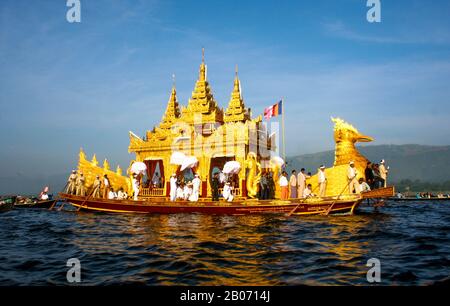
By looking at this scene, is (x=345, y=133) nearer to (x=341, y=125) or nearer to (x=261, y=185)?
(x=341, y=125)

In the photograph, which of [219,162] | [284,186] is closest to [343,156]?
[284,186]

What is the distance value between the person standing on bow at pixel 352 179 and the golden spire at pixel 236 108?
12259mm

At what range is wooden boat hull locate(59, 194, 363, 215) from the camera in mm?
17844

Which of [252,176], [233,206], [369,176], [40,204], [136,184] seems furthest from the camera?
[40,204]

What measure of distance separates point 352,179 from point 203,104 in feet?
45.6

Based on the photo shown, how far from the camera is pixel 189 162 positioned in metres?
22.8

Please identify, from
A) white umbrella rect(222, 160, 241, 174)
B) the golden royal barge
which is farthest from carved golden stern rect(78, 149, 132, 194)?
white umbrella rect(222, 160, 241, 174)

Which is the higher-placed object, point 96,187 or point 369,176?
point 369,176

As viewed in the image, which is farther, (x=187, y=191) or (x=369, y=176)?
(x=187, y=191)

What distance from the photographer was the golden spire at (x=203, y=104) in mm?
27188
